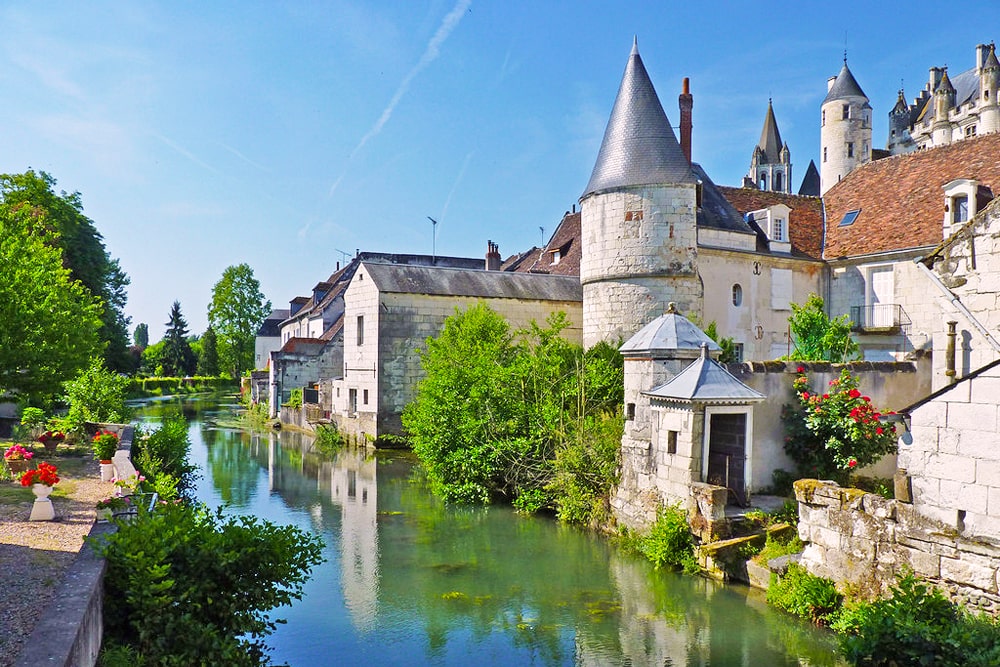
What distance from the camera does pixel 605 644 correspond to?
320 inches

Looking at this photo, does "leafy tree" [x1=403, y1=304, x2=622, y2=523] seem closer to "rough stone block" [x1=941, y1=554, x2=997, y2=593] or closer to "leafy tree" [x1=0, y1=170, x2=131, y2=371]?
"rough stone block" [x1=941, y1=554, x2=997, y2=593]

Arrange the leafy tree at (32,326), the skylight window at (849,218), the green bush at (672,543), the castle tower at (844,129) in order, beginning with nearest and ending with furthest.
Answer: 1. the green bush at (672,543)
2. the leafy tree at (32,326)
3. the skylight window at (849,218)
4. the castle tower at (844,129)

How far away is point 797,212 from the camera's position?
23.1 meters

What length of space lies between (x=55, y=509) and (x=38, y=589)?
415 cm

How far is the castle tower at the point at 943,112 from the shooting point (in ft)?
150

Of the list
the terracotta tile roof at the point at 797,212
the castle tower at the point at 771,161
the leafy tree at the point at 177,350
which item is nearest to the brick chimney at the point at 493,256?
the terracotta tile roof at the point at 797,212

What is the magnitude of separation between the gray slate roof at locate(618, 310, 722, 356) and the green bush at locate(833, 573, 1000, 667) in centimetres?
548

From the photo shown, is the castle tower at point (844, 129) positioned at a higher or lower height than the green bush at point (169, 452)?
higher

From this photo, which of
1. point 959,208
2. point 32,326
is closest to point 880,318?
point 959,208

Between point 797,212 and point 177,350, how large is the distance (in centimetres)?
6014

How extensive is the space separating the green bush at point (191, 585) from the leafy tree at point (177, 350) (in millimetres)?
64013

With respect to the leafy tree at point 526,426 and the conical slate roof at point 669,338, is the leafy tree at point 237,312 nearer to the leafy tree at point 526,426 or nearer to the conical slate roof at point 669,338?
the leafy tree at point 526,426

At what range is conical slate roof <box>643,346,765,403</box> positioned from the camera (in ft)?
35.6

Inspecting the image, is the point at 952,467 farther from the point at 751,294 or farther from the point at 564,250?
the point at 564,250
